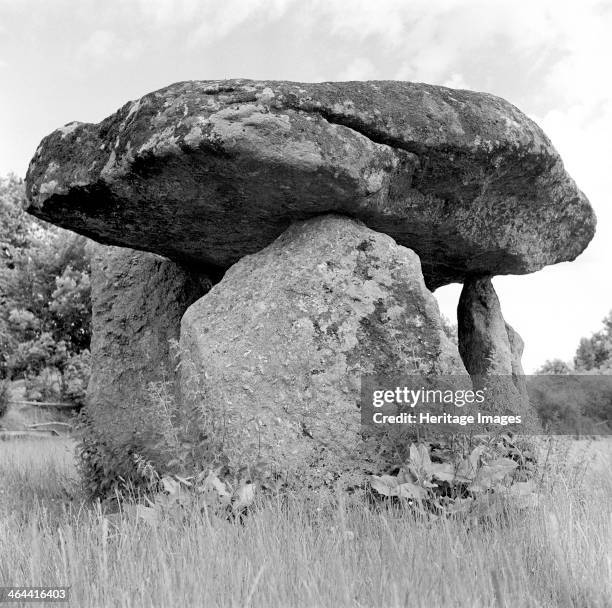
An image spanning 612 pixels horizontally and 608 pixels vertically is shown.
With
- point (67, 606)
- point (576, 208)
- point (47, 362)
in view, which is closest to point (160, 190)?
point (67, 606)

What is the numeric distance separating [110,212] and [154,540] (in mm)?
3127

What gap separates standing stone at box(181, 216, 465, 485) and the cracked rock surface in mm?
478

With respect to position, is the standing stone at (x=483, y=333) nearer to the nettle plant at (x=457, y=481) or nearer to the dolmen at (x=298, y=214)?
the dolmen at (x=298, y=214)

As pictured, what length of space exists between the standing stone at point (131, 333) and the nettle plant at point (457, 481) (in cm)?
283

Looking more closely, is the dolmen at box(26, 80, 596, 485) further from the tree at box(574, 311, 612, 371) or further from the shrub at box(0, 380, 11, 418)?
the tree at box(574, 311, 612, 371)

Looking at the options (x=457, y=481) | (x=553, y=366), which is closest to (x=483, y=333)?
(x=457, y=481)

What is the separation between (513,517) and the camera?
12.0 feet

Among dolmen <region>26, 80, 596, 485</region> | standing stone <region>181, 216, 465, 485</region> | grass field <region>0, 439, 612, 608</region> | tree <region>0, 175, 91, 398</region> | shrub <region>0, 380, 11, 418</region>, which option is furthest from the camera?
shrub <region>0, 380, 11, 418</region>

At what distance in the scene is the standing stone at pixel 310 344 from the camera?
4461 millimetres

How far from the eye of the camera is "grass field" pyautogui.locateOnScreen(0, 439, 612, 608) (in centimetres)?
250

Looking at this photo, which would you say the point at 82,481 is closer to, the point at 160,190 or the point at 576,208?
the point at 160,190

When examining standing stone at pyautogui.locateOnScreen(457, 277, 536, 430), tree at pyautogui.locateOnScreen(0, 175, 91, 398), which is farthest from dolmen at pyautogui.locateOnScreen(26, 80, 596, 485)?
tree at pyautogui.locateOnScreen(0, 175, 91, 398)

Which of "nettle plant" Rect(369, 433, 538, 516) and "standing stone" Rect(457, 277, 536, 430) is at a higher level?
"standing stone" Rect(457, 277, 536, 430)

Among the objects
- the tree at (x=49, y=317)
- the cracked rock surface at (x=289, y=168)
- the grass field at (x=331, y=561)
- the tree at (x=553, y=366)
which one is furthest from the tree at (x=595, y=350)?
the grass field at (x=331, y=561)
